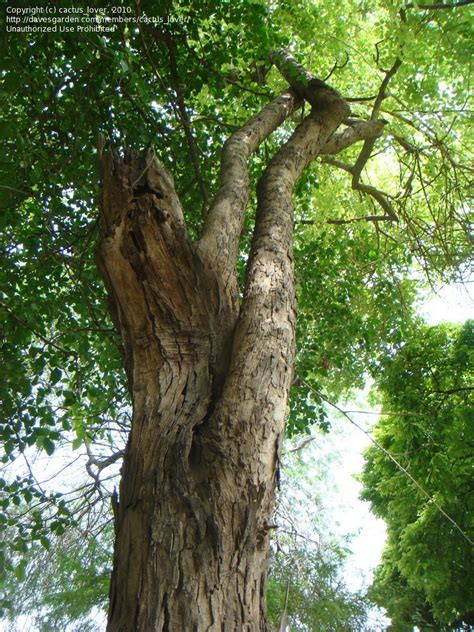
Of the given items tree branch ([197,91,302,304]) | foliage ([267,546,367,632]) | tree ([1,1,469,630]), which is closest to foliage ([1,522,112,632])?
foliage ([267,546,367,632])

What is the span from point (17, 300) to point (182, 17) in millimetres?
2660

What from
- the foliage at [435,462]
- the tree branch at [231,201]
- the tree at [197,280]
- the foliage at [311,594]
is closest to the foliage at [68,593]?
the foliage at [311,594]

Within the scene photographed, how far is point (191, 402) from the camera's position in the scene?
176 cm

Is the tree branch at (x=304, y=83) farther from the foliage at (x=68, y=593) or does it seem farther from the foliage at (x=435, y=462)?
the foliage at (x=68, y=593)

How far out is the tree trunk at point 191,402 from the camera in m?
1.36

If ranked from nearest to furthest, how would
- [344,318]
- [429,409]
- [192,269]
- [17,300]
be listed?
[192,269] → [17,300] → [344,318] → [429,409]

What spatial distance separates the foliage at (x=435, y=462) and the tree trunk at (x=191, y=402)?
14.6ft

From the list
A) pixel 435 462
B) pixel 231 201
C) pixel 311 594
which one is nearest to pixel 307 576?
pixel 311 594

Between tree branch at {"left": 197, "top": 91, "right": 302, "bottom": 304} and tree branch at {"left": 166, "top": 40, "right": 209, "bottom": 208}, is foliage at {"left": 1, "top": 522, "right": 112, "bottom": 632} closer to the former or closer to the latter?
tree branch at {"left": 166, "top": 40, "right": 209, "bottom": 208}

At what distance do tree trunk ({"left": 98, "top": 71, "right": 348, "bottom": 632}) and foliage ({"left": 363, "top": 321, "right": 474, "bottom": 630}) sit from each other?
445cm

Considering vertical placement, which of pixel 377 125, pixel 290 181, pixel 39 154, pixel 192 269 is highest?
pixel 377 125

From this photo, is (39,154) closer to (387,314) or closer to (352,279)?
(352,279)

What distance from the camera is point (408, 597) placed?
9195mm

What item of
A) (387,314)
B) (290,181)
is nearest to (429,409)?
(387,314)
